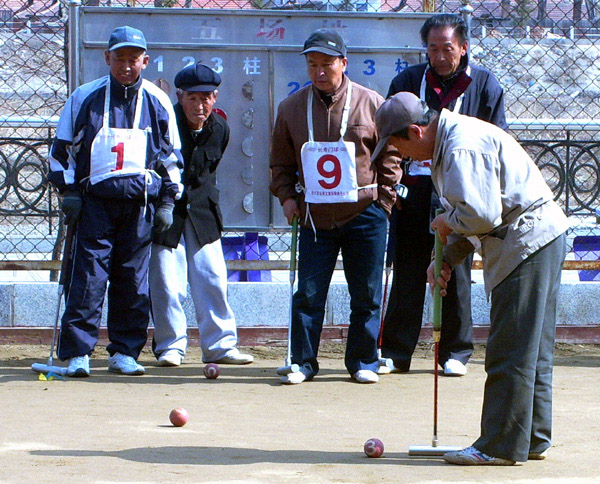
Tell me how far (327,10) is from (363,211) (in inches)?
88.0

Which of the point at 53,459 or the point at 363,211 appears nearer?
the point at 53,459

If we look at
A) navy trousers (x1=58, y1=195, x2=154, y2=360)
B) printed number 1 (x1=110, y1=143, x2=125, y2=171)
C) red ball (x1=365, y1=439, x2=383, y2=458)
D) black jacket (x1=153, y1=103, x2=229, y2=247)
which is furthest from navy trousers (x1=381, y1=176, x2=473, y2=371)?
red ball (x1=365, y1=439, x2=383, y2=458)

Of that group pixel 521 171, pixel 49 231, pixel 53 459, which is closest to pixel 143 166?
pixel 53 459

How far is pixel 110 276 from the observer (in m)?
6.81

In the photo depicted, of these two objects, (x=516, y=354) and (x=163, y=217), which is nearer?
(x=516, y=354)

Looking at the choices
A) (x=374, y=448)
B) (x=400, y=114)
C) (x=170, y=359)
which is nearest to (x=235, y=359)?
(x=170, y=359)

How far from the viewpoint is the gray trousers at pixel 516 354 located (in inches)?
171

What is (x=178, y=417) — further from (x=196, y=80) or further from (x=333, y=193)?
(x=196, y=80)

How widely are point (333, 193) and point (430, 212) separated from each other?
680mm

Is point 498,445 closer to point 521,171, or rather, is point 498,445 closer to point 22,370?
point 521,171

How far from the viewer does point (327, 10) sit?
8086 millimetres

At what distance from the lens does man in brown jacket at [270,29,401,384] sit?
6430 mm

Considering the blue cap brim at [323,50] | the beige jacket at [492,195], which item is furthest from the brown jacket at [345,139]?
the beige jacket at [492,195]

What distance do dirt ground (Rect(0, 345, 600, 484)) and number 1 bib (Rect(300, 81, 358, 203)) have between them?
1176 mm
